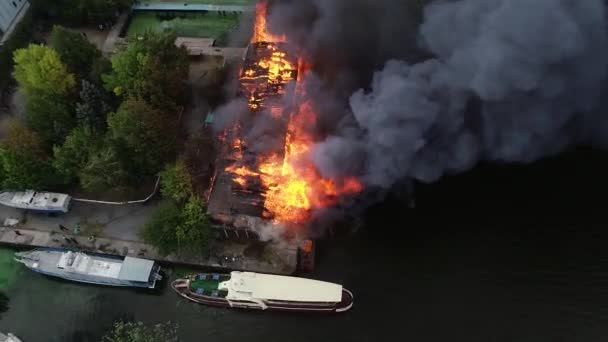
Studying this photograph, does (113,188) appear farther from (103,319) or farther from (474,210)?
(474,210)

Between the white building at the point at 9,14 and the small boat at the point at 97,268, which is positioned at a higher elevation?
the white building at the point at 9,14

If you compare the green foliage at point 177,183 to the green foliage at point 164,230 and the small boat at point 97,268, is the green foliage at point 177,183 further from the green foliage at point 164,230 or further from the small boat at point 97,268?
the small boat at point 97,268

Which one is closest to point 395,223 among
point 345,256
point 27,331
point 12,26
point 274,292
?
point 345,256

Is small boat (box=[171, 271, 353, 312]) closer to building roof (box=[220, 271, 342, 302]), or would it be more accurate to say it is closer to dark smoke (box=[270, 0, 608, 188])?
building roof (box=[220, 271, 342, 302])

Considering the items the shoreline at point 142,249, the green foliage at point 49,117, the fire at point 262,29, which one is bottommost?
the shoreline at point 142,249

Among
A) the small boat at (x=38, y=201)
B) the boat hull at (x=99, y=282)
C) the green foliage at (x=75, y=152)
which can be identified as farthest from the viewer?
the small boat at (x=38, y=201)

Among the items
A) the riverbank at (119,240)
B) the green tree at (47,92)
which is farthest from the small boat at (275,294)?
the green tree at (47,92)
